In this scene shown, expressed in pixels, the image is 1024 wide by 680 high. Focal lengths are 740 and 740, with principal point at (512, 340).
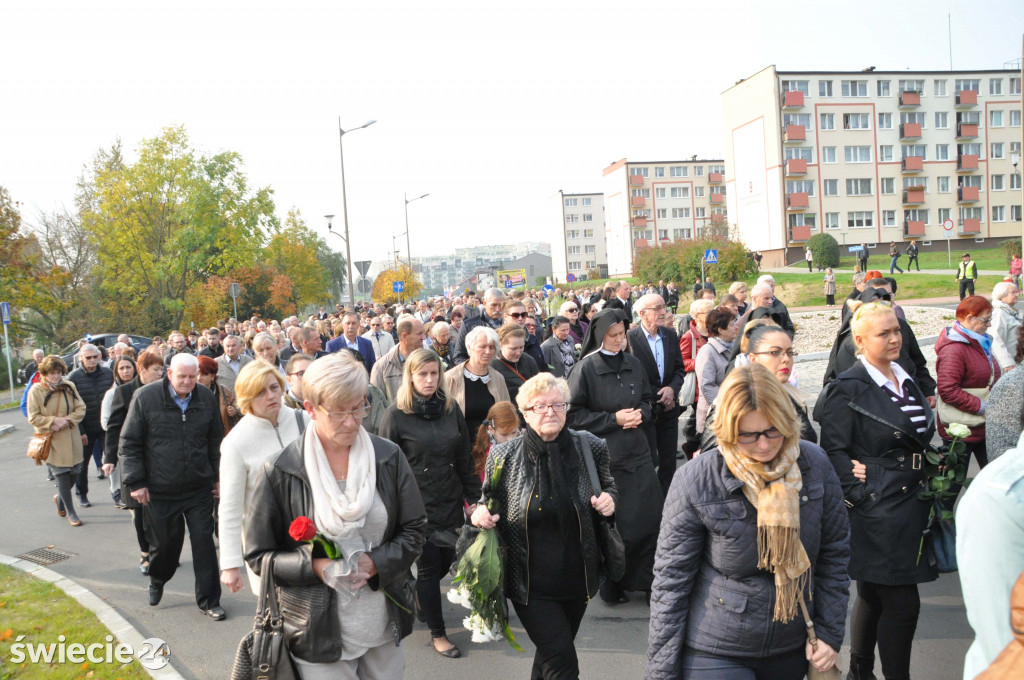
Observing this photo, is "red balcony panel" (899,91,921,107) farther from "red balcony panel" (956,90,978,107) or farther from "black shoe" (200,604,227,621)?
"black shoe" (200,604,227,621)

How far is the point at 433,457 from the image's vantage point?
17.0 ft

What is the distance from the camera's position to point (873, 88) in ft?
208

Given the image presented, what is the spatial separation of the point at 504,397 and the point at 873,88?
68741 mm

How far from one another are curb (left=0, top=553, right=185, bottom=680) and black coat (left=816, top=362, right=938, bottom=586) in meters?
4.41

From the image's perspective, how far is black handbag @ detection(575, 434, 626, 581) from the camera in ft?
13.0

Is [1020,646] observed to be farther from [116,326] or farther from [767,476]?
[116,326]

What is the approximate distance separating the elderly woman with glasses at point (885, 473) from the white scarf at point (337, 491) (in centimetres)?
247

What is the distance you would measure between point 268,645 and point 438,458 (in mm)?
2201

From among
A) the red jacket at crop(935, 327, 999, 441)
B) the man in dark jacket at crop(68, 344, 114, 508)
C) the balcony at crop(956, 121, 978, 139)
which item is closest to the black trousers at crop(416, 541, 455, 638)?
the red jacket at crop(935, 327, 999, 441)

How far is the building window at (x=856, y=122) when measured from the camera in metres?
63.1

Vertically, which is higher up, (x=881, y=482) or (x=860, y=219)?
(x=860, y=219)

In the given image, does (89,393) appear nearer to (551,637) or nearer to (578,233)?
(551,637)

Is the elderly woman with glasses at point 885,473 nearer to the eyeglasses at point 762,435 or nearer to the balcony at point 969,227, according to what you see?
the eyeglasses at point 762,435

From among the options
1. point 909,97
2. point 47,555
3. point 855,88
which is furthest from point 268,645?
point 909,97
